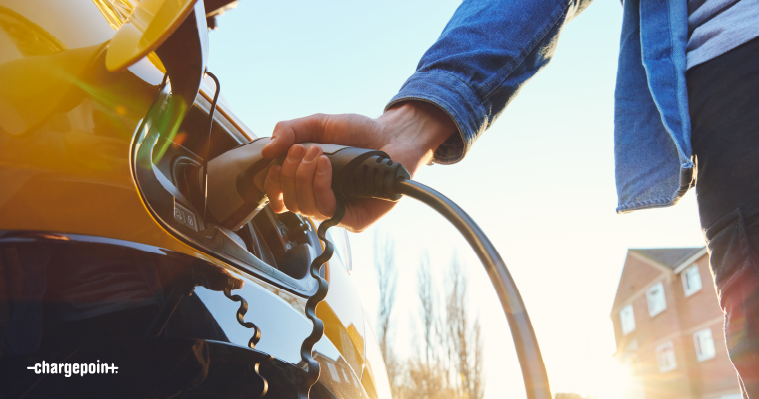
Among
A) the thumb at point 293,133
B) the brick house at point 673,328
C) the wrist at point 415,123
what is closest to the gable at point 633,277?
the brick house at point 673,328

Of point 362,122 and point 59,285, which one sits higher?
point 362,122

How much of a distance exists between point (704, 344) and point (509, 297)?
23592mm

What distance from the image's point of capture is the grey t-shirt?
3.39ft

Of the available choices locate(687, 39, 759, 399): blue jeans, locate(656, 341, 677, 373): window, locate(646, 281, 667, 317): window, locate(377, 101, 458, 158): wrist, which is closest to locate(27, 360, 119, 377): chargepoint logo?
locate(377, 101, 458, 158): wrist

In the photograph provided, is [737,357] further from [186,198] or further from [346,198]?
[186,198]

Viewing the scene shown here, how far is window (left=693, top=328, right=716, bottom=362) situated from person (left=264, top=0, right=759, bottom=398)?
22.3m

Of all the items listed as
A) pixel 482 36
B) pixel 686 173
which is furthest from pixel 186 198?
pixel 686 173

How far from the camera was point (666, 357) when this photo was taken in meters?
22.8

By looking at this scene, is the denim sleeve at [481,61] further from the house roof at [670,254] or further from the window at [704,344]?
the house roof at [670,254]

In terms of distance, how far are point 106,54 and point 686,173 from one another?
115 cm

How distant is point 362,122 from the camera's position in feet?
4.07

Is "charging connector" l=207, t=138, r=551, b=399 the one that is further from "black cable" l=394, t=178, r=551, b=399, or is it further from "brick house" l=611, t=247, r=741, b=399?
"brick house" l=611, t=247, r=741, b=399

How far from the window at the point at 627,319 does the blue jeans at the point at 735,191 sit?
2861cm

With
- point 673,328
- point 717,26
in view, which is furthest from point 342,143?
point 673,328
